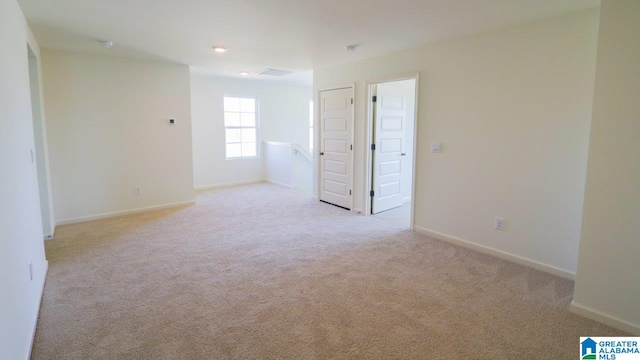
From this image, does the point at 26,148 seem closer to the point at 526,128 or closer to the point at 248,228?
the point at 248,228

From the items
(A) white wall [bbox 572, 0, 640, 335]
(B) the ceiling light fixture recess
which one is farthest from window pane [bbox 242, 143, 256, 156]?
(A) white wall [bbox 572, 0, 640, 335]

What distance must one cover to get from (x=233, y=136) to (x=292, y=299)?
5758mm

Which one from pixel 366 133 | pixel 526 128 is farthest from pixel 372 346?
pixel 366 133

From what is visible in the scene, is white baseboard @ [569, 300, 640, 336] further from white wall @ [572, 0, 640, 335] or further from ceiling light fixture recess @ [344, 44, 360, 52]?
ceiling light fixture recess @ [344, 44, 360, 52]

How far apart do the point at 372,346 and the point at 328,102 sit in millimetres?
4236

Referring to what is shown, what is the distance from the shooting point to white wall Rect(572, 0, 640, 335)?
213 centimetres

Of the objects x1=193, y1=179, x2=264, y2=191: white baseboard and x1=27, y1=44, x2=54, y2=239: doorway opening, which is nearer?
x1=27, y1=44, x2=54, y2=239: doorway opening

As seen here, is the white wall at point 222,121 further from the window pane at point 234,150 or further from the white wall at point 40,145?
the white wall at point 40,145

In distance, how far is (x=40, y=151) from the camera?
4137 mm

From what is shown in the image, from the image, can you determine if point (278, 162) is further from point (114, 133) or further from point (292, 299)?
point (292, 299)

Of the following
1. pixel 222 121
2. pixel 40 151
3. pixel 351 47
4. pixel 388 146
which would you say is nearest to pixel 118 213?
pixel 40 151

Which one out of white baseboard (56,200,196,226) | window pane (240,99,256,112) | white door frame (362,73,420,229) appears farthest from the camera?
window pane (240,99,256,112)

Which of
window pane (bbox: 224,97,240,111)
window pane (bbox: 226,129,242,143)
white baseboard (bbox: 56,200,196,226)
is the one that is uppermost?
window pane (bbox: 224,97,240,111)

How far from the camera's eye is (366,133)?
16.5ft
